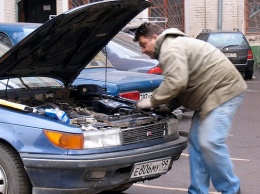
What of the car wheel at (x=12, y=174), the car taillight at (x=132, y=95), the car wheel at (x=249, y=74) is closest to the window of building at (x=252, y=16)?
the car wheel at (x=249, y=74)

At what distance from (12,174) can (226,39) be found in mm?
15698

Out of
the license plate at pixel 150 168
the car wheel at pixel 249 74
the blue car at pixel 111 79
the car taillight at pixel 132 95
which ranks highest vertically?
the blue car at pixel 111 79

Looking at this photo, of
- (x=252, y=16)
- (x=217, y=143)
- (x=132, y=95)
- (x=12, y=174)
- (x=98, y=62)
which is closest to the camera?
(x=12, y=174)

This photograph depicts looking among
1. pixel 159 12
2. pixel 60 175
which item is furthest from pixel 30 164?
pixel 159 12

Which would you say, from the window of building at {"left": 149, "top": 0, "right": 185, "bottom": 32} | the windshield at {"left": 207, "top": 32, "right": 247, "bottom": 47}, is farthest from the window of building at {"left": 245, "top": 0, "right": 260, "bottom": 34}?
the windshield at {"left": 207, "top": 32, "right": 247, "bottom": 47}

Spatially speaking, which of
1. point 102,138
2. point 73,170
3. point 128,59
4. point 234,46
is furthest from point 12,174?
point 234,46

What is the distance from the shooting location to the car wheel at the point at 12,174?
5.58m

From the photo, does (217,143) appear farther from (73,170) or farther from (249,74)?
(249,74)

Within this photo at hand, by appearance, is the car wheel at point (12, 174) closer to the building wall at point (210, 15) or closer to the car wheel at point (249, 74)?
the car wheel at point (249, 74)

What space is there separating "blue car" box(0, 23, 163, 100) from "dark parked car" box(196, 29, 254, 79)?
1113 cm

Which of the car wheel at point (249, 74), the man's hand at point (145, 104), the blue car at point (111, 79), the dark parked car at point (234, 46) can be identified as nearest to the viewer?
the man's hand at point (145, 104)

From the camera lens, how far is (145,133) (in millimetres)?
5906

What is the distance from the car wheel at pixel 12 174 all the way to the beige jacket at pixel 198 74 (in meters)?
1.27

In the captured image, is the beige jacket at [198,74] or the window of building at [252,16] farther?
the window of building at [252,16]
